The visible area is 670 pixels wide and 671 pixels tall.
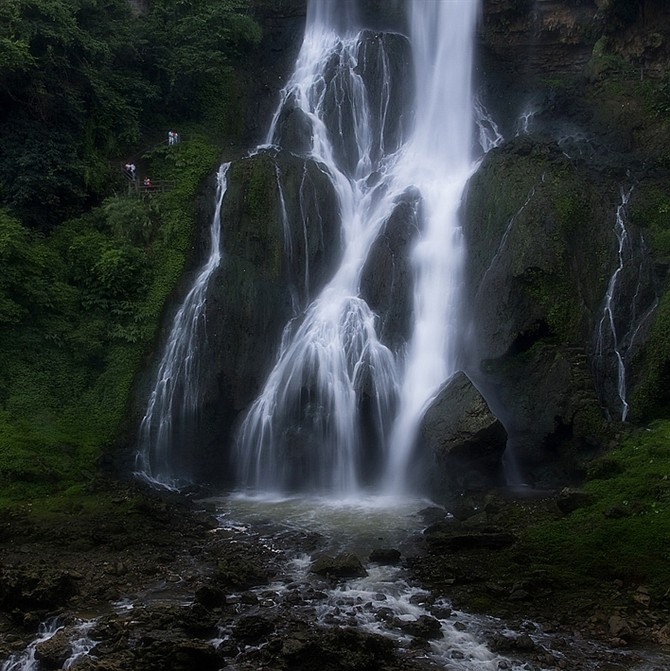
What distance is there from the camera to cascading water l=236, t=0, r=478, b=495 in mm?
19188

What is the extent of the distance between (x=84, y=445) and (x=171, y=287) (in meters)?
5.73

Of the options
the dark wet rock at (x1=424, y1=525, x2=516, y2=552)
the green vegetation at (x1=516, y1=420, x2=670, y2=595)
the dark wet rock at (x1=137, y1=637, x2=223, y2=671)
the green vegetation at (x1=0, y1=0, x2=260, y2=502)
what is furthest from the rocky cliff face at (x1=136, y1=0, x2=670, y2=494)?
the dark wet rock at (x1=137, y1=637, x2=223, y2=671)

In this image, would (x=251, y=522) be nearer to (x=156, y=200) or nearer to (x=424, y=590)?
(x=424, y=590)

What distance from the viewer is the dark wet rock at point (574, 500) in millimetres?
14133

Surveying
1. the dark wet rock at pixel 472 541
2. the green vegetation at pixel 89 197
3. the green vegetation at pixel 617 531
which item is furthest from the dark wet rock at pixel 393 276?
the dark wet rock at pixel 472 541

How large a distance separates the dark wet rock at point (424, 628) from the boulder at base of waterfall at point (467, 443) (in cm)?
651

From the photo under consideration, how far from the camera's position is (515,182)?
71.6 ft

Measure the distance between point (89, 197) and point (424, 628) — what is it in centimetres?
2040

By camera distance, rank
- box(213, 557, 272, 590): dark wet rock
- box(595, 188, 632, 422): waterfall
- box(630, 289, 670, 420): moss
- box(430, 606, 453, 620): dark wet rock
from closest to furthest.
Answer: box(430, 606, 453, 620): dark wet rock
box(213, 557, 272, 590): dark wet rock
box(630, 289, 670, 420): moss
box(595, 188, 632, 422): waterfall

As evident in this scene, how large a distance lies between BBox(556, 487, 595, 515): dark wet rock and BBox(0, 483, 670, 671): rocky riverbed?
84cm

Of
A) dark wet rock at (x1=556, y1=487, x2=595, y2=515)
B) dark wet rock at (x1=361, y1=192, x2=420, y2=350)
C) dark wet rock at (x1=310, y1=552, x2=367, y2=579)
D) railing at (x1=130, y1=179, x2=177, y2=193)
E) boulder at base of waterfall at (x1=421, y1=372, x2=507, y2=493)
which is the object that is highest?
railing at (x1=130, y1=179, x2=177, y2=193)

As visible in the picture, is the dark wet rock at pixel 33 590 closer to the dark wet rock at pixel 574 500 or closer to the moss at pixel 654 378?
the dark wet rock at pixel 574 500

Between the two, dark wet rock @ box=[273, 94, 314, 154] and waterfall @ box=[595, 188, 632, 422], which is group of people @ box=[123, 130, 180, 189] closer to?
dark wet rock @ box=[273, 94, 314, 154]

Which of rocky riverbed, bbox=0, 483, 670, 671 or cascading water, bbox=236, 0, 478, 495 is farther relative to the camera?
cascading water, bbox=236, 0, 478, 495
